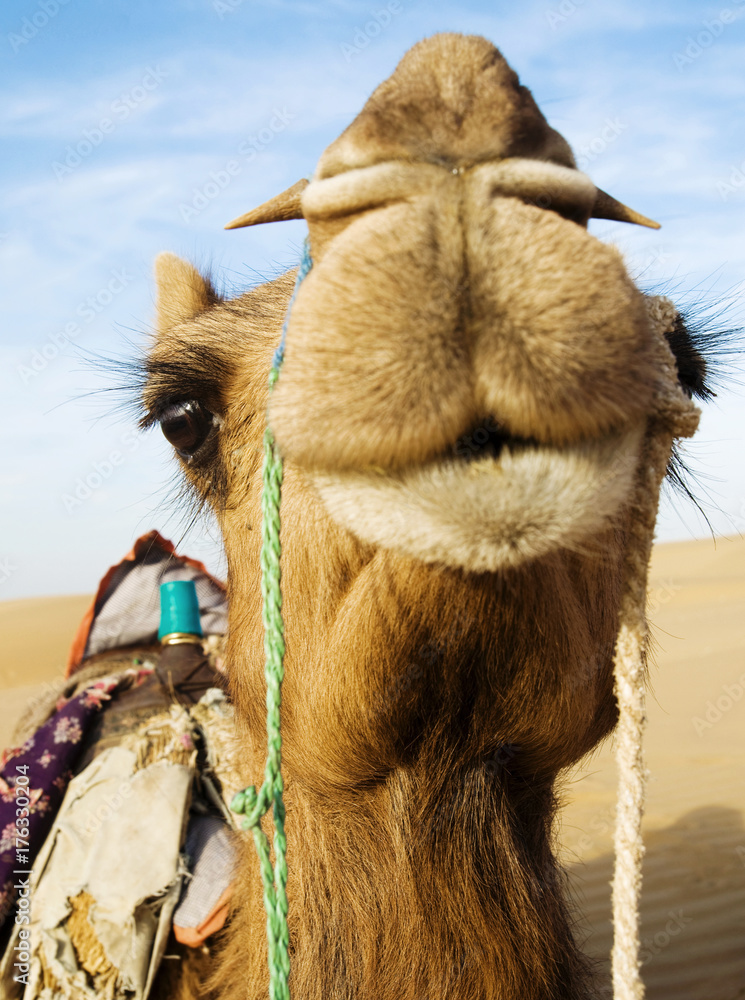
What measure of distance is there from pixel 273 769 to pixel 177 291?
5.97 ft

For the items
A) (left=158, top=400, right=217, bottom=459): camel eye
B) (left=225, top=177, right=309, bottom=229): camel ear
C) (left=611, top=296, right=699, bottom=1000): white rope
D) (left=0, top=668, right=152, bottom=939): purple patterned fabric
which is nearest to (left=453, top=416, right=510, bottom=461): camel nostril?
(left=611, top=296, right=699, bottom=1000): white rope

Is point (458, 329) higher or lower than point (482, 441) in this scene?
higher

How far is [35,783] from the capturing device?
10.2ft

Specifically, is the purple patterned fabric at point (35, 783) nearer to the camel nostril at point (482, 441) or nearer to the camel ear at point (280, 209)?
the camel ear at point (280, 209)

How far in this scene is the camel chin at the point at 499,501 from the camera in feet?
3.95

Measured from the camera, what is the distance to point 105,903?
2.67 metres

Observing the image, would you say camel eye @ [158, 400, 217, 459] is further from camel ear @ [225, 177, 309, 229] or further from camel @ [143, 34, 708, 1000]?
camel ear @ [225, 177, 309, 229]

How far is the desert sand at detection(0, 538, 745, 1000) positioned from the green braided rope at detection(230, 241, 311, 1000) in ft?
4.13

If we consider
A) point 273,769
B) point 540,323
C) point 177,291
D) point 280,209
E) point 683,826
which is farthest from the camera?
point 683,826

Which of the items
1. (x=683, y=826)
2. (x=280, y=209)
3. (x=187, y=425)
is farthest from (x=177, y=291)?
(x=683, y=826)

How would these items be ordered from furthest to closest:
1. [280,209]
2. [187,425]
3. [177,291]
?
[177,291] < [187,425] < [280,209]

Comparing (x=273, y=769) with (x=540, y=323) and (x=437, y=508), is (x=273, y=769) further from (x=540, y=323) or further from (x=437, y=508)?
(x=540, y=323)

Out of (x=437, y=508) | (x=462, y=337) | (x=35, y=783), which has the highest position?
(x=462, y=337)

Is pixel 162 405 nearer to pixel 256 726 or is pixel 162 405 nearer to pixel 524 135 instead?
pixel 256 726
